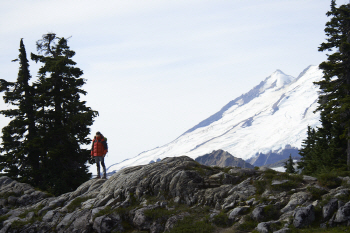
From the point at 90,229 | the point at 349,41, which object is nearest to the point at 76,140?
the point at 90,229

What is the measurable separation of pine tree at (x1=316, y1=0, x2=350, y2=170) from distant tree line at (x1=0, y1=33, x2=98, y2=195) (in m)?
21.6

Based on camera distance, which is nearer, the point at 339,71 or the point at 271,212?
the point at 271,212

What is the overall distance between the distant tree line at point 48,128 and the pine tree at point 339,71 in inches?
850

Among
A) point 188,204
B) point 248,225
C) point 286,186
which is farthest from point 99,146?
point 286,186

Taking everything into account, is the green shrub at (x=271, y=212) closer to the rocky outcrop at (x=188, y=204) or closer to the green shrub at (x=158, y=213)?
the rocky outcrop at (x=188, y=204)

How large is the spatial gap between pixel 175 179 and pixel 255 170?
13.7ft

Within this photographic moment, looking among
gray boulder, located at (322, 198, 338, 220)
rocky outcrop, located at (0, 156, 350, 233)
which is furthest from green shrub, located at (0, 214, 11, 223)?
gray boulder, located at (322, 198, 338, 220)

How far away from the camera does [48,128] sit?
30.8 meters

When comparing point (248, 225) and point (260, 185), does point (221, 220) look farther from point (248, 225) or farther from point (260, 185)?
point (260, 185)

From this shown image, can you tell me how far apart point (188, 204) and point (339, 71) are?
21381 mm

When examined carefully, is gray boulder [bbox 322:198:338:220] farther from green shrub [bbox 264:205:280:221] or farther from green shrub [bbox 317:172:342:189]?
green shrub [bbox 264:205:280:221]

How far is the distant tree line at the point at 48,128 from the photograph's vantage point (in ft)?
96.4

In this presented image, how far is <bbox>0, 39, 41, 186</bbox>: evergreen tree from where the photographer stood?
2997 cm

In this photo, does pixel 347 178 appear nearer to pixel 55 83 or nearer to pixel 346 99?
pixel 346 99
